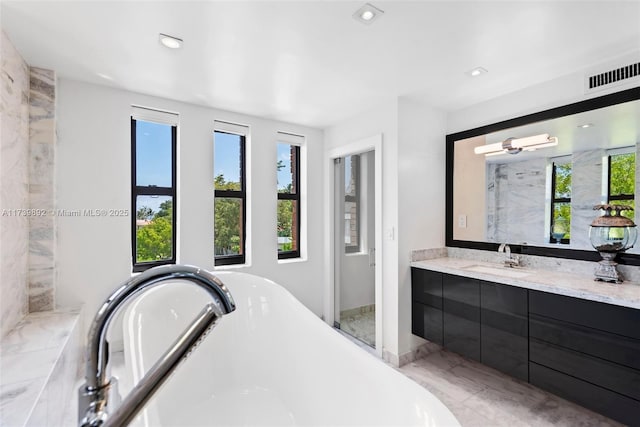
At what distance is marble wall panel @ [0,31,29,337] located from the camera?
1.78 metres

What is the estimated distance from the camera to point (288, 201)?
3588 mm

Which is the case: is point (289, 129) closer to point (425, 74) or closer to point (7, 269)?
point (425, 74)

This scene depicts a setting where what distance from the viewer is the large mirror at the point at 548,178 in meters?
2.00

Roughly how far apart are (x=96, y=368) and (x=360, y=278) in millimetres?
3276

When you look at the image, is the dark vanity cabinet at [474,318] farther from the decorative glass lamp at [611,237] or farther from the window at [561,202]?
the window at [561,202]

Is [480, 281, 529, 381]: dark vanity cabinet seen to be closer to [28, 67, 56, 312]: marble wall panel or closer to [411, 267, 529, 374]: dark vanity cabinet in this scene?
[411, 267, 529, 374]: dark vanity cabinet

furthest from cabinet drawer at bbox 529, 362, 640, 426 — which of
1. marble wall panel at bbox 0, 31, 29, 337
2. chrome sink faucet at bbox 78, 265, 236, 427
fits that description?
marble wall panel at bbox 0, 31, 29, 337

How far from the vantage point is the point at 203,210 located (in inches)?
115

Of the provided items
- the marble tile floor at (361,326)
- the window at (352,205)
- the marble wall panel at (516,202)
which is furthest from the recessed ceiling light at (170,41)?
the marble tile floor at (361,326)

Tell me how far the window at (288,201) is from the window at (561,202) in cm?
244

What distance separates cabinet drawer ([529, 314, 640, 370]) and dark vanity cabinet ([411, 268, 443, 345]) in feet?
2.28

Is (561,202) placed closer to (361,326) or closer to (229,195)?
(361,326)

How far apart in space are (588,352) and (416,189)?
1612mm

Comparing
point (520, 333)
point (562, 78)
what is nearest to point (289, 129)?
point (562, 78)
